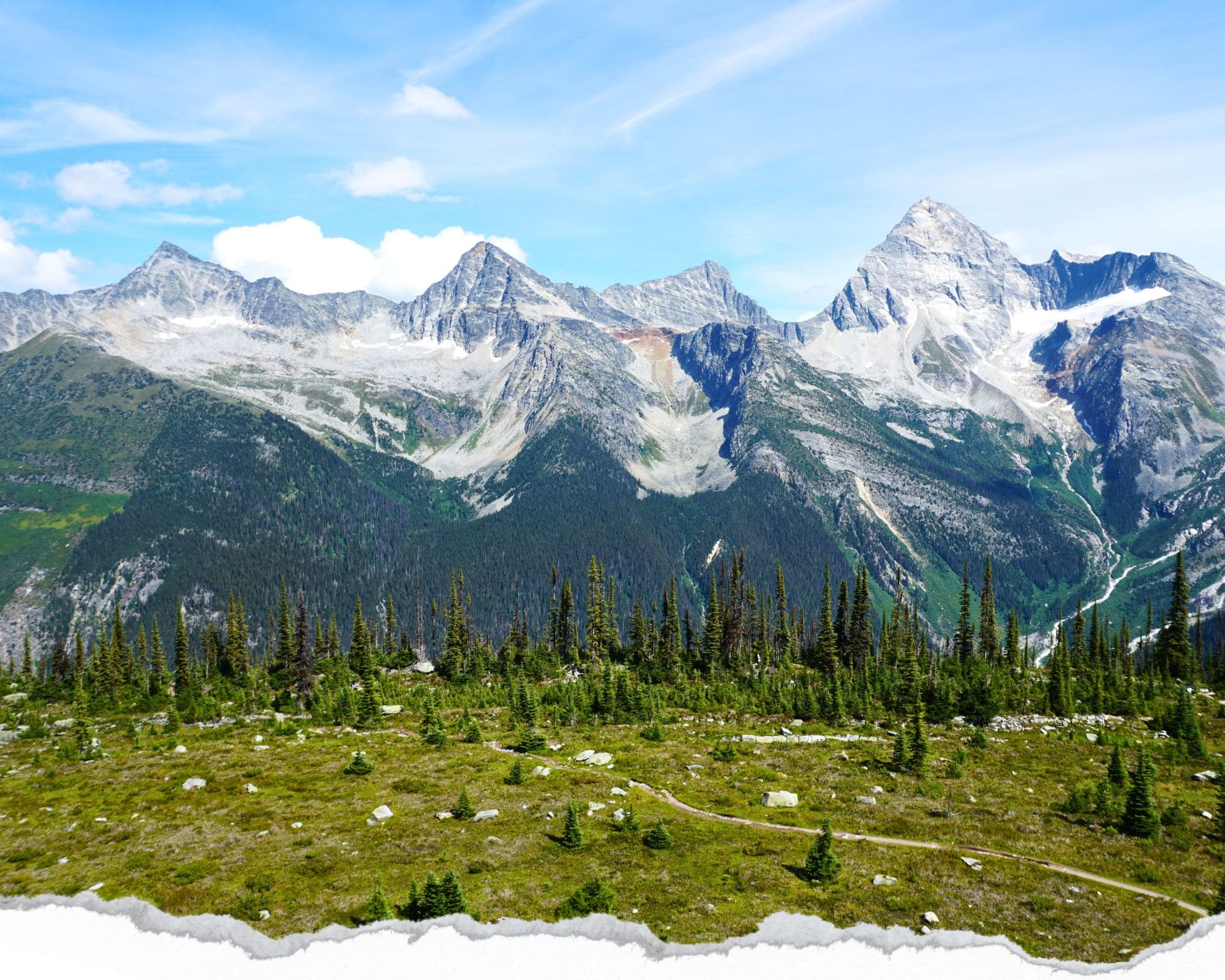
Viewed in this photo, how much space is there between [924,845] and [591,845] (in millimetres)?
16067

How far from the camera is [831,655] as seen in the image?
369 feet

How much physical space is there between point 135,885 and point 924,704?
69.6 meters

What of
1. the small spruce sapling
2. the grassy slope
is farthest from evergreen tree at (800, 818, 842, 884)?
the small spruce sapling

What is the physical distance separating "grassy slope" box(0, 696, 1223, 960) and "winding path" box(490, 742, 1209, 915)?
0.72 m

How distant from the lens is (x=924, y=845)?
115 feet

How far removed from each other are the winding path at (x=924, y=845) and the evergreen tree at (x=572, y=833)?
26.7ft

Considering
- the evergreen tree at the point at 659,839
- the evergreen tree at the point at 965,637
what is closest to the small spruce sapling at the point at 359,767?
the evergreen tree at the point at 659,839

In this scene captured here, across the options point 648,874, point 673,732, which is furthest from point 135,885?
point 673,732

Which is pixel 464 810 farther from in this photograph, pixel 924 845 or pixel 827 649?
pixel 827 649

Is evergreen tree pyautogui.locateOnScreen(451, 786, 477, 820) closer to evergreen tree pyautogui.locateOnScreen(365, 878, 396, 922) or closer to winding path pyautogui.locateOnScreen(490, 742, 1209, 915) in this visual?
winding path pyautogui.locateOnScreen(490, 742, 1209, 915)

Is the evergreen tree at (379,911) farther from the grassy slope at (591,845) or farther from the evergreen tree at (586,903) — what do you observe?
the evergreen tree at (586,903)

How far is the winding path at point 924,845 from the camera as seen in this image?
29.7 m

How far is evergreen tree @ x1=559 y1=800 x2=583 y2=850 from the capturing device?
3409 centimetres

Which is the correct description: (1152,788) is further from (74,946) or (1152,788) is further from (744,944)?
(74,946)
